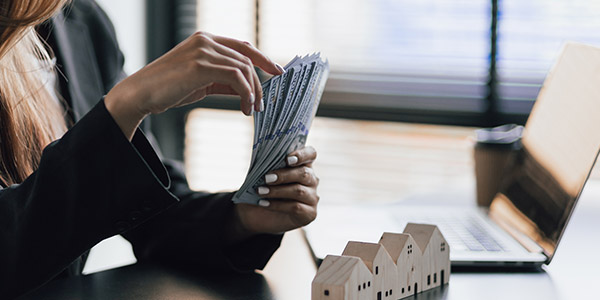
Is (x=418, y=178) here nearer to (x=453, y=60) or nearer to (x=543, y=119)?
(x=453, y=60)

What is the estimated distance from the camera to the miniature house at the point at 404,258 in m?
0.69

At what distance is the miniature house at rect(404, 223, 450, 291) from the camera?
731 mm

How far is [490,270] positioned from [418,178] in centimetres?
150

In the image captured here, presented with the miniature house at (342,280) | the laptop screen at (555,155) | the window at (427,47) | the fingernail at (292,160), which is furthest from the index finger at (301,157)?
the window at (427,47)

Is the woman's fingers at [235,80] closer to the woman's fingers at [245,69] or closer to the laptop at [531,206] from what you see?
the woman's fingers at [245,69]

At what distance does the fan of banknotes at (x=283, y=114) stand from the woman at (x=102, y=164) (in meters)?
0.03

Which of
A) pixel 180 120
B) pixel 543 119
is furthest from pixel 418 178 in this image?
pixel 543 119

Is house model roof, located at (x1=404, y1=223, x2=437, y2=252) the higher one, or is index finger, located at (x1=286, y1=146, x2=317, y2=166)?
index finger, located at (x1=286, y1=146, x2=317, y2=166)

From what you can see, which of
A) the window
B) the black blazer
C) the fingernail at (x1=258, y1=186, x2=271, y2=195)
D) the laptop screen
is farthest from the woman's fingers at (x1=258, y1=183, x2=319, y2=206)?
the window

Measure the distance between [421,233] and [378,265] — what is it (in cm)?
12

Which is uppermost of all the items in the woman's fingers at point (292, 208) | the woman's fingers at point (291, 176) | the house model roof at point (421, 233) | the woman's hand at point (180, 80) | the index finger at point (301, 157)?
the woman's hand at point (180, 80)

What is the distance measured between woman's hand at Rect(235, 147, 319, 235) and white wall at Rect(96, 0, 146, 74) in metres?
1.49

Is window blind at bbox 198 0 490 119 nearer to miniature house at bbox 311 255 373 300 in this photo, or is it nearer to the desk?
the desk

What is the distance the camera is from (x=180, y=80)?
2.05 ft
